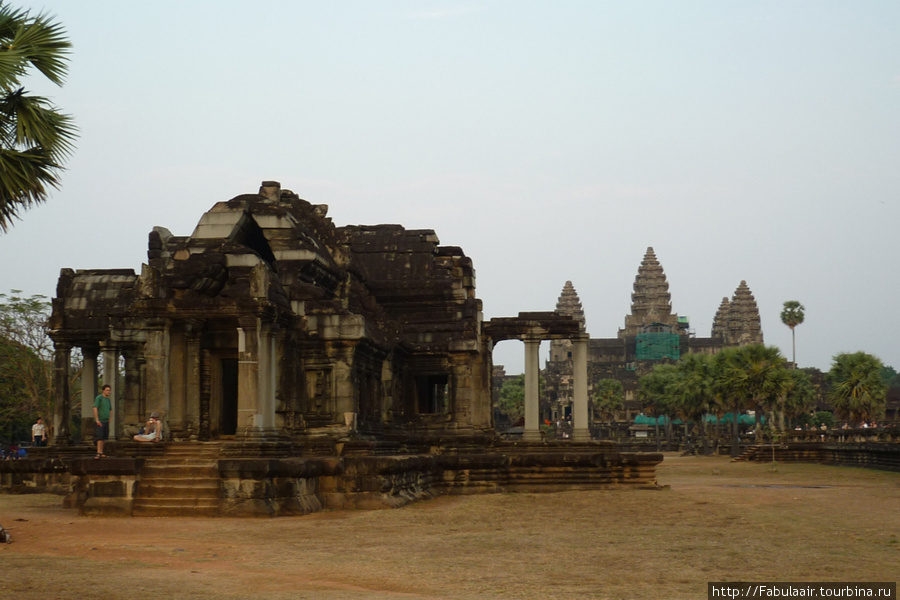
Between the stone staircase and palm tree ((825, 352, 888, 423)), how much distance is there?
→ 4745 centimetres

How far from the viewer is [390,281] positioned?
3066 centimetres

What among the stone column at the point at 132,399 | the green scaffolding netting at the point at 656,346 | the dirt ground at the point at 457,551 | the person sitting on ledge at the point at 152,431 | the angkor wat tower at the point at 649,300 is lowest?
the dirt ground at the point at 457,551

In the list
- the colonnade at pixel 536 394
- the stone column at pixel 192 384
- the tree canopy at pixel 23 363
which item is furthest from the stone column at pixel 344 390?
the tree canopy at pixel 23 363

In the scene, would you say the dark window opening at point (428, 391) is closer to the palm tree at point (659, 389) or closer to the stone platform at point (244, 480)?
the stone platform at point (244, 480)

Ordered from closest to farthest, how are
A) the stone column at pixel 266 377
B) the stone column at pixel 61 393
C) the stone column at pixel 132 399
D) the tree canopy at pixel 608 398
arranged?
1. the stone column at pixel 266 377
2. the stone column at pixel 132 399
3. the stone column at pixel 61 393
4. the tree canopy at pixel 608 398

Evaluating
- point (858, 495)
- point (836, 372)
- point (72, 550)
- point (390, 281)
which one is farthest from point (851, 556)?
point (836, 372)

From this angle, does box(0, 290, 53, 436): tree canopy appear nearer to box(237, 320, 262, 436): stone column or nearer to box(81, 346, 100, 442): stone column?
box(81, 346, 100, 442): stone column

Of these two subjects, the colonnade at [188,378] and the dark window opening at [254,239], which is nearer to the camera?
the colonnade at [188,378]

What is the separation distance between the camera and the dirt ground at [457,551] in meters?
10.6

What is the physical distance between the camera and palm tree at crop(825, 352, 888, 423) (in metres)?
59.0

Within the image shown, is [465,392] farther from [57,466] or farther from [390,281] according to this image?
[57,466]

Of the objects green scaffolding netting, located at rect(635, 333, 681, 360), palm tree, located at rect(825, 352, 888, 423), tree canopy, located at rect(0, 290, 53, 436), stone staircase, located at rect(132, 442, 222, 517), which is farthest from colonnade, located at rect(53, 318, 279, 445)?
green scaffolding netting, located at rect(635, 333, 681, 360)

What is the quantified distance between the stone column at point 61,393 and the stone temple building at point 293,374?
0.06 metres

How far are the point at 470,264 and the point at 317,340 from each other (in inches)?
335
